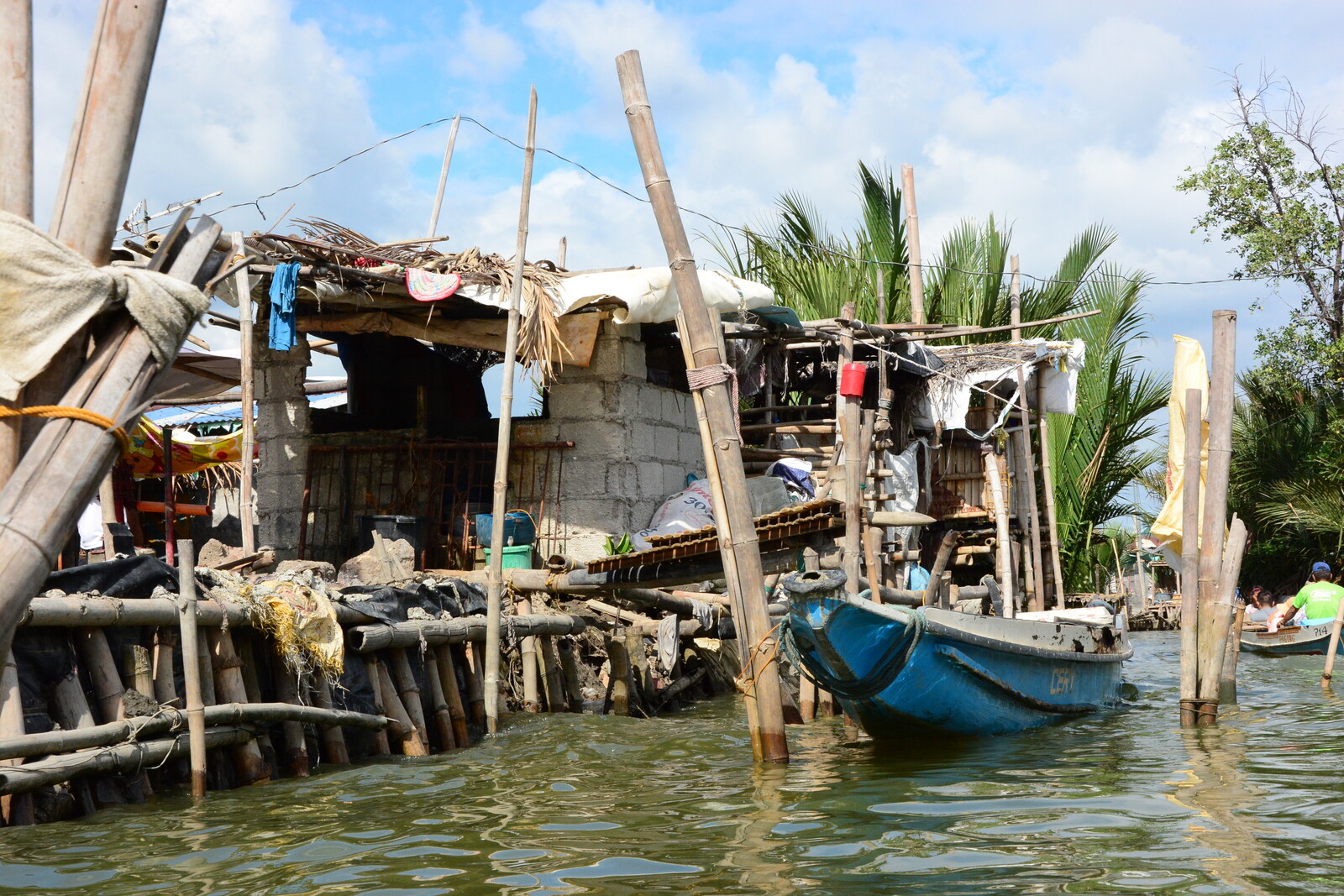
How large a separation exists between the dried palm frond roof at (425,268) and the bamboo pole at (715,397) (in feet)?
12.3

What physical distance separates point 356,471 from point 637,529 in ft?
10.5

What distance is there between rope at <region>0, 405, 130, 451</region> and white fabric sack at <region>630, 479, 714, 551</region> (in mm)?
9669

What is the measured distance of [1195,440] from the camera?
29.9ft

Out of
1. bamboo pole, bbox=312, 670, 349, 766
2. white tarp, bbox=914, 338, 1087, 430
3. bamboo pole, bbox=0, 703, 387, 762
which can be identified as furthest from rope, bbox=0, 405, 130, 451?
white tarp, bbox=914, 338, 1087, 430

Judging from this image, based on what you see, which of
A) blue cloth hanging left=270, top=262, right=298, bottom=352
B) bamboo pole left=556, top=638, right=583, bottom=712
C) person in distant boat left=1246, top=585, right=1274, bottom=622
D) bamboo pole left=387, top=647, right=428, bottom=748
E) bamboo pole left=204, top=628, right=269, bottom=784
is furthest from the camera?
person in distant boat left=1246, top=585, right=1274, bottom=622

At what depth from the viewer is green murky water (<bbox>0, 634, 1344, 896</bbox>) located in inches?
189

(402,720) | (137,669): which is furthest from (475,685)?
(137,669)

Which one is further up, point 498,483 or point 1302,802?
point 498,483

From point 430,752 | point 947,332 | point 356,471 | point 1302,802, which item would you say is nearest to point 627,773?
point 430,752

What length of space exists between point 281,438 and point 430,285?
3403mm

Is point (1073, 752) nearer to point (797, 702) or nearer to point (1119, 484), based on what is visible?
point (797, 702)

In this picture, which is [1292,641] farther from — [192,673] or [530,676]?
[192,673]

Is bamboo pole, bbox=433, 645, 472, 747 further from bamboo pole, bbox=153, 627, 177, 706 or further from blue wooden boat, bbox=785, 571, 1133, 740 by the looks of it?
blue wooden boat, bbox=785, 571, 1133, 740

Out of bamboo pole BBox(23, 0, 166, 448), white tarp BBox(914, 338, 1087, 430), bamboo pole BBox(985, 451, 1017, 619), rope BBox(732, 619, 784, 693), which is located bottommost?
rope BBox(732, 619, 784, 693)
